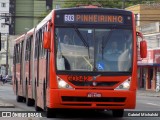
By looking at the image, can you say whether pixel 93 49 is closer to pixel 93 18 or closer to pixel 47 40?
pixel 93 18

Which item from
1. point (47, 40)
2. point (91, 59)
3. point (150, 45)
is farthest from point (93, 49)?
point (150, 45)

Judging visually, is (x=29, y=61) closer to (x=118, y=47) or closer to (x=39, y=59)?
(x=39, y=59)

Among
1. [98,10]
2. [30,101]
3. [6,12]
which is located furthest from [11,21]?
[98,10]

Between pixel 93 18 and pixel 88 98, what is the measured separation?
101 inches

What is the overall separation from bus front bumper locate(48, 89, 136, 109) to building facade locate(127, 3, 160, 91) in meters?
40.9

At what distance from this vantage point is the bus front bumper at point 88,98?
17.5m

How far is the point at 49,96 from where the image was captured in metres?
17.9

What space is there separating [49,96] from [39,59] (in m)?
3.81

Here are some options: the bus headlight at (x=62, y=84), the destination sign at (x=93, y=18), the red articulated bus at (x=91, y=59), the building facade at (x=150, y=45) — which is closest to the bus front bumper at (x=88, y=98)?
the red articulated bus at (x=91, y=59)

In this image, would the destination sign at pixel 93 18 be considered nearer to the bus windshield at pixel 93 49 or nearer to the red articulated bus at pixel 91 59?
the red articulated bus at pixel 91 59

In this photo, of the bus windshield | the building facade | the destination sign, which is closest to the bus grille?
the bus windshield

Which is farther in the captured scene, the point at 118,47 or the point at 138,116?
the point at 138,116

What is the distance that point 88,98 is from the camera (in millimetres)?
17531

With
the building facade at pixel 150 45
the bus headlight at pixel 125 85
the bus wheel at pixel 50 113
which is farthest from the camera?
the building facade at pixel 150 45
